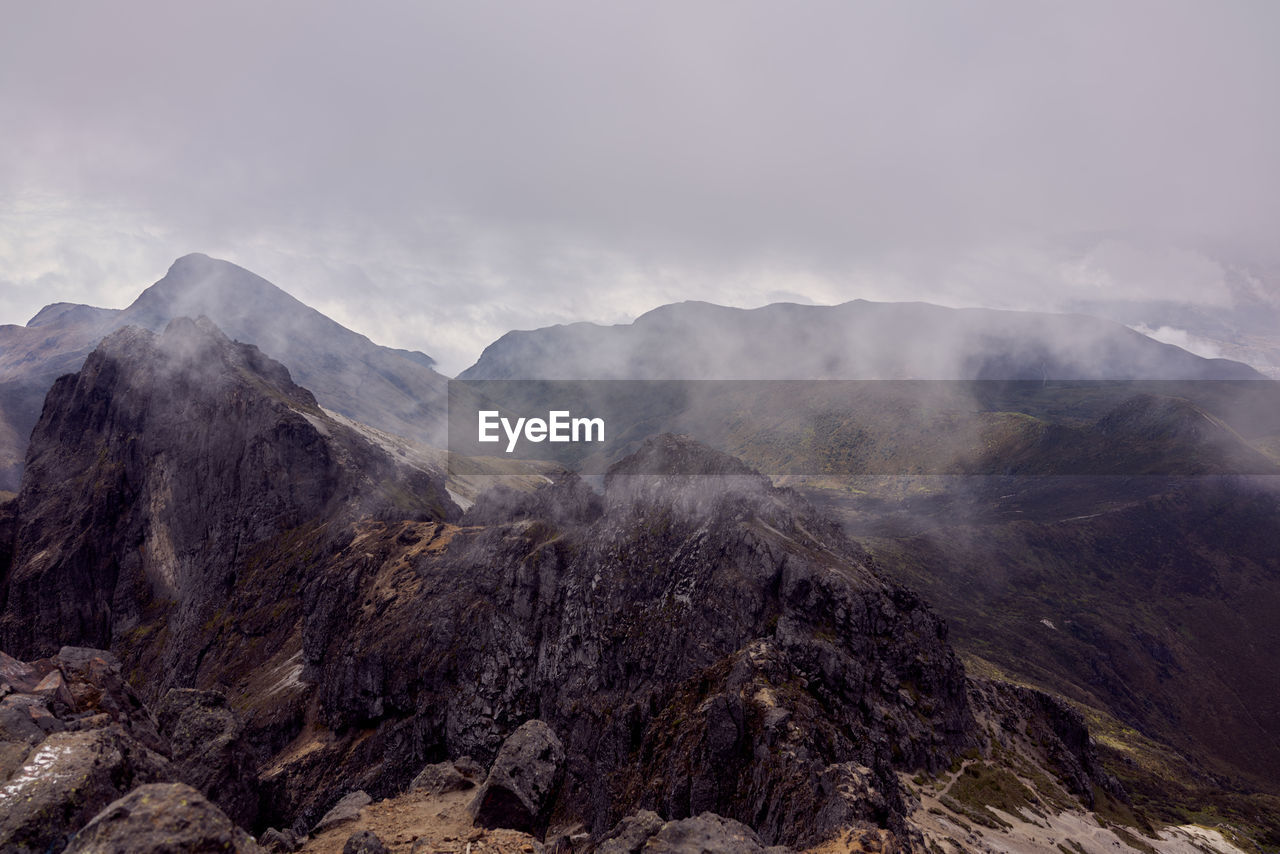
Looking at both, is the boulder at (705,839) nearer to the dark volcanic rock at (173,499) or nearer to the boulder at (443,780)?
the boulder at (443,780)

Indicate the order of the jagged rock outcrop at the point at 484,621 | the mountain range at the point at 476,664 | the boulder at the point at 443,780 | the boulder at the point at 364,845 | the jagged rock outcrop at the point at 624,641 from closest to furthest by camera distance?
the boulder at the point at 364,845, the mountain range at the point at 476,664, the jagged rock outcrop at the point at 484,621, the boulder at the point at 443,780, the jagged rock outcrop at the point at 624,641

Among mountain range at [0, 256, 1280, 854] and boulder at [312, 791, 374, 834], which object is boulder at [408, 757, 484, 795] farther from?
boulder at [312, 791, 374, 834]

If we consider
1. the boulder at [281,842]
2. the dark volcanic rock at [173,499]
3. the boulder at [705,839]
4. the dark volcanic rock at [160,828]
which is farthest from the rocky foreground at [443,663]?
the boulder at [281,842]

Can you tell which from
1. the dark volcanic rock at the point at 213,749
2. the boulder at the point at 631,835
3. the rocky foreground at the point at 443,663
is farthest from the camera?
the dark volcanic rock at the point at 213,749

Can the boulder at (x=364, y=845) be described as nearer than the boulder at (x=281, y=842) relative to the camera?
Yes

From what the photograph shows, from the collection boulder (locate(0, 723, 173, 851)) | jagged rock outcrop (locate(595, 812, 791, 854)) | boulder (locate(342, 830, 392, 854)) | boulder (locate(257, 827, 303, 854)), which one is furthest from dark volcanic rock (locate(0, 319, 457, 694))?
jagged rock outcrop (locate(595, 812, 791, 854))

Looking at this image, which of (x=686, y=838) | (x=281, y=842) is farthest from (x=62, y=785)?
(x=281, y=842)

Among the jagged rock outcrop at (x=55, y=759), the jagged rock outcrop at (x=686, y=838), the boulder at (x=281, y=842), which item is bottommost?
the boulder at (x=281, y=842)

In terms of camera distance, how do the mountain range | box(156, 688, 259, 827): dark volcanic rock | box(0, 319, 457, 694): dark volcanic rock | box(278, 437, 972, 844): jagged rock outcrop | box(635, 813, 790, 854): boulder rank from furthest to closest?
box(0, 319, 457, 694): dark volcanic rock, box(278, 437, 972, 844): jagged rock outcrop, box(156, 688, 259, 827): dark volcanic rock, the mountain range, box(635, 813, 790, 854): boulder
